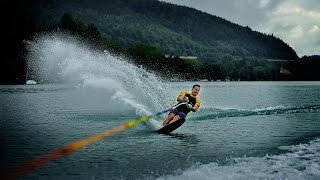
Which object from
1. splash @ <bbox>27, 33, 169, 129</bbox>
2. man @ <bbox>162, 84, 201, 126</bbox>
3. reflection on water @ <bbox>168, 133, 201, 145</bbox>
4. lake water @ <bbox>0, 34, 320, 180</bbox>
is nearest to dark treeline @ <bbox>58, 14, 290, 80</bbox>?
splash @ <bbox>27, 33, 169, 129</bbox>

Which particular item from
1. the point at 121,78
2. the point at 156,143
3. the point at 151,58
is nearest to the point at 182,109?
the point at 156,143

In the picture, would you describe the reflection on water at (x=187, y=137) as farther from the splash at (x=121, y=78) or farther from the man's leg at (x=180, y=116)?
the splash at (x=121, y=78)

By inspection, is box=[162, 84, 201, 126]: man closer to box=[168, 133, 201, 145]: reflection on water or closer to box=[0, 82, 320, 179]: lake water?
box=[168, 133, 201, 145]: reflection on water

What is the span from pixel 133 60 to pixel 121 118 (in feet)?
346

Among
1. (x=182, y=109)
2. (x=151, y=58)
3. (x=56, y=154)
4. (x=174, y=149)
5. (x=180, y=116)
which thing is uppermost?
(x=151, y=58)

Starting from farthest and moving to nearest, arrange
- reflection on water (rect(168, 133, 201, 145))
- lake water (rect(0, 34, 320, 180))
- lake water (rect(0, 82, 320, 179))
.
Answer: reflection on water (rect(168, 133, 201, 145)) < lake water (rect(0, 34, 320, 180)) < lake water (rect(0, 82, 320, 179))

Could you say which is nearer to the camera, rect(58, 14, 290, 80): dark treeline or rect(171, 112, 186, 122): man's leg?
rect(171, 112, 186, 122): man's leg

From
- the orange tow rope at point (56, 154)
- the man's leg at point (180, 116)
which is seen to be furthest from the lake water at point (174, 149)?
the man's leg at point (180, 116)

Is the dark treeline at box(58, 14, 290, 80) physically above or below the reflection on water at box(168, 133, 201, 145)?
above

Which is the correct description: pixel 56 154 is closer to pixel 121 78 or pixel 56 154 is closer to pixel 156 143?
pixel 156 143

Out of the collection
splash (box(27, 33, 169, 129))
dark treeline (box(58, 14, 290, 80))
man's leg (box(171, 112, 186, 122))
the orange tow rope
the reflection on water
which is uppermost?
dark treeline (box(58, 14, 290, 80))

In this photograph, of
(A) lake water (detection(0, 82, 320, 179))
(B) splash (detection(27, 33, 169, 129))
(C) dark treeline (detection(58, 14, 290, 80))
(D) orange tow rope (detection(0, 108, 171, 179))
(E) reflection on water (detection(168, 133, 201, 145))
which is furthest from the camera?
(C) dark treeline (detection(58, 14, 290, 80))

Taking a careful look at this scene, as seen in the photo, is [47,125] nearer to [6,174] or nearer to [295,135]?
[6,174]

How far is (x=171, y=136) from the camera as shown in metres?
17.4
